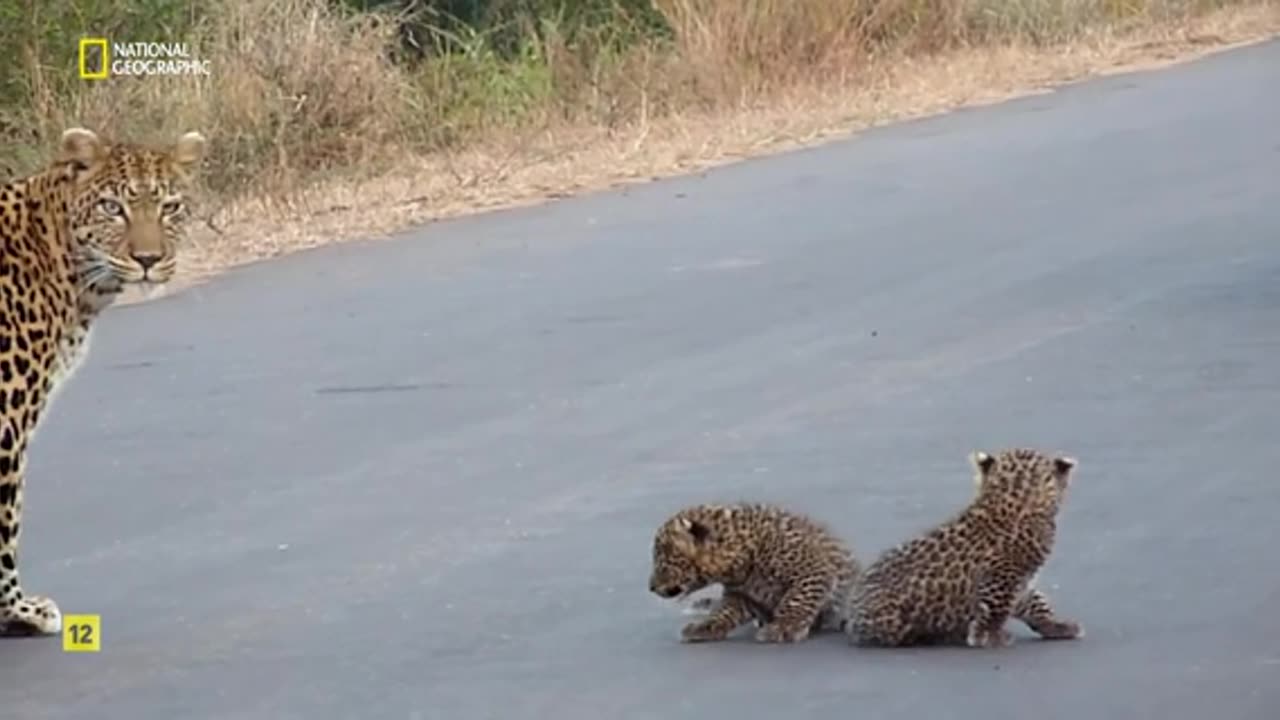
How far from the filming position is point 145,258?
1052cm

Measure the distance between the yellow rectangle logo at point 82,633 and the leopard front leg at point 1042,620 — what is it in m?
2.50

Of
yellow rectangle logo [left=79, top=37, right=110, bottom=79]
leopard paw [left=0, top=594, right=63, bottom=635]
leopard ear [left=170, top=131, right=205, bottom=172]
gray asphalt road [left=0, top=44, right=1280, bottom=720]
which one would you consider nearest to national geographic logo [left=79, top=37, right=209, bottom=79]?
yellow rectangle logo [left=79, top=37, right=110, bottom=79]

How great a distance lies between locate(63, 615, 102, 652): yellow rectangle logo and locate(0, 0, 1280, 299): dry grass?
7.55m

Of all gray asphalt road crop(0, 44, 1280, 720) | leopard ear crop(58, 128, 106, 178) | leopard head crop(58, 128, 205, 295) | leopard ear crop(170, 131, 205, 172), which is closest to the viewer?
gray asphalt road crop(0, 44, 1280, 720)

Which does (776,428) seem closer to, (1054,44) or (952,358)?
(952,358)

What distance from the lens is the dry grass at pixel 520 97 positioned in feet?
67.3

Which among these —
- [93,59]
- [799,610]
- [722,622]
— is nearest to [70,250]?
[722,622]

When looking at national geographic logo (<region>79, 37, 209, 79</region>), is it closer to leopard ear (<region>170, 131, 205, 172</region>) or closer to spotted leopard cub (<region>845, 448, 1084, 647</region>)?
leopard ear (<region>170, 131, 205, 172</region>)

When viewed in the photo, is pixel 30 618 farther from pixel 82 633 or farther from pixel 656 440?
pixel 656 440

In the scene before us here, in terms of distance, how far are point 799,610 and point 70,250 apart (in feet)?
8.04

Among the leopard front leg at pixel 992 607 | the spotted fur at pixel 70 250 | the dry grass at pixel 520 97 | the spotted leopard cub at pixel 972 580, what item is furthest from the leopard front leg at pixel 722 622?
the dry grass at pixel 520 97

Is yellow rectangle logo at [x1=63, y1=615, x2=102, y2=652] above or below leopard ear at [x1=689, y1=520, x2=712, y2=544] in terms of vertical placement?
below

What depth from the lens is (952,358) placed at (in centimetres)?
1451

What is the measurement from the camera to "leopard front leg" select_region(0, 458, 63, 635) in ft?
32.8
